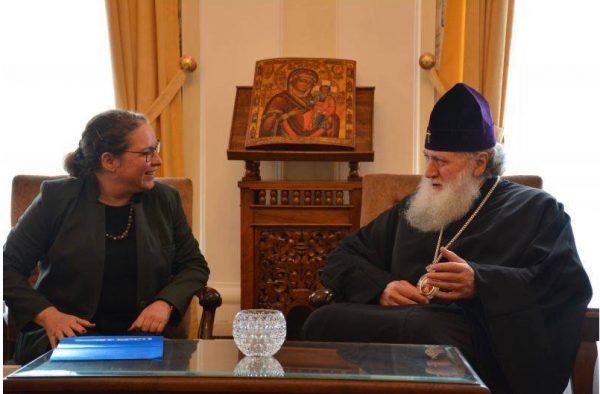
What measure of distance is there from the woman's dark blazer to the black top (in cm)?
5

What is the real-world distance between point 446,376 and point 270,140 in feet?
8.15

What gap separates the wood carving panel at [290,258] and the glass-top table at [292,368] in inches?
76.7

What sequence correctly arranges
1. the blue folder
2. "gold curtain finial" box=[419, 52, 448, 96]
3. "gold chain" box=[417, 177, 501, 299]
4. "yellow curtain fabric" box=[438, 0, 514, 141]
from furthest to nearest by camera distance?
"gold curtain finial" box=[419, 52, 448, 96] < "yellow curtain fabric" box=[438, 0, 514, 141] < "gold chain" box=[417, 177, 501, 299] < the blue folder

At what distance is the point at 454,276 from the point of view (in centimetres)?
281

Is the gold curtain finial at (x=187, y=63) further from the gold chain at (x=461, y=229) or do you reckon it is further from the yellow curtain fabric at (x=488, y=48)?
the gold chain at (x=461, y=229)

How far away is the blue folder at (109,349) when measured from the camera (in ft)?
7.44

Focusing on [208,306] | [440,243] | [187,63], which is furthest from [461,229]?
[187,63]

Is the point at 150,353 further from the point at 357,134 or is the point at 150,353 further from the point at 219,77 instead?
the point at 219,77

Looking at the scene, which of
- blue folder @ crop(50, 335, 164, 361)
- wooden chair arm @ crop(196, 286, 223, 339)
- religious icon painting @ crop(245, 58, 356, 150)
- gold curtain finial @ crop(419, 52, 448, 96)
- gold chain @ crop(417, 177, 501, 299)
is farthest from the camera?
gold curtain finial @ crop(419, 52, 448, 96)

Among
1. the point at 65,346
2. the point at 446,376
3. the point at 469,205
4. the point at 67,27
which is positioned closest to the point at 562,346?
the point at 469,205

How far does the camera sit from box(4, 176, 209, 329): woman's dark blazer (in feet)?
10.0

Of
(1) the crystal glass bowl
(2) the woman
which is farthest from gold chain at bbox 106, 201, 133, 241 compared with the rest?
(1) the crystal glass bowl

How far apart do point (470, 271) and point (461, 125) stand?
2.42 ft

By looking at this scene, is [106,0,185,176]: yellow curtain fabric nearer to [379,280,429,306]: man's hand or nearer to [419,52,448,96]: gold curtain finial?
[419,52,448,96]: gold curtain finial
